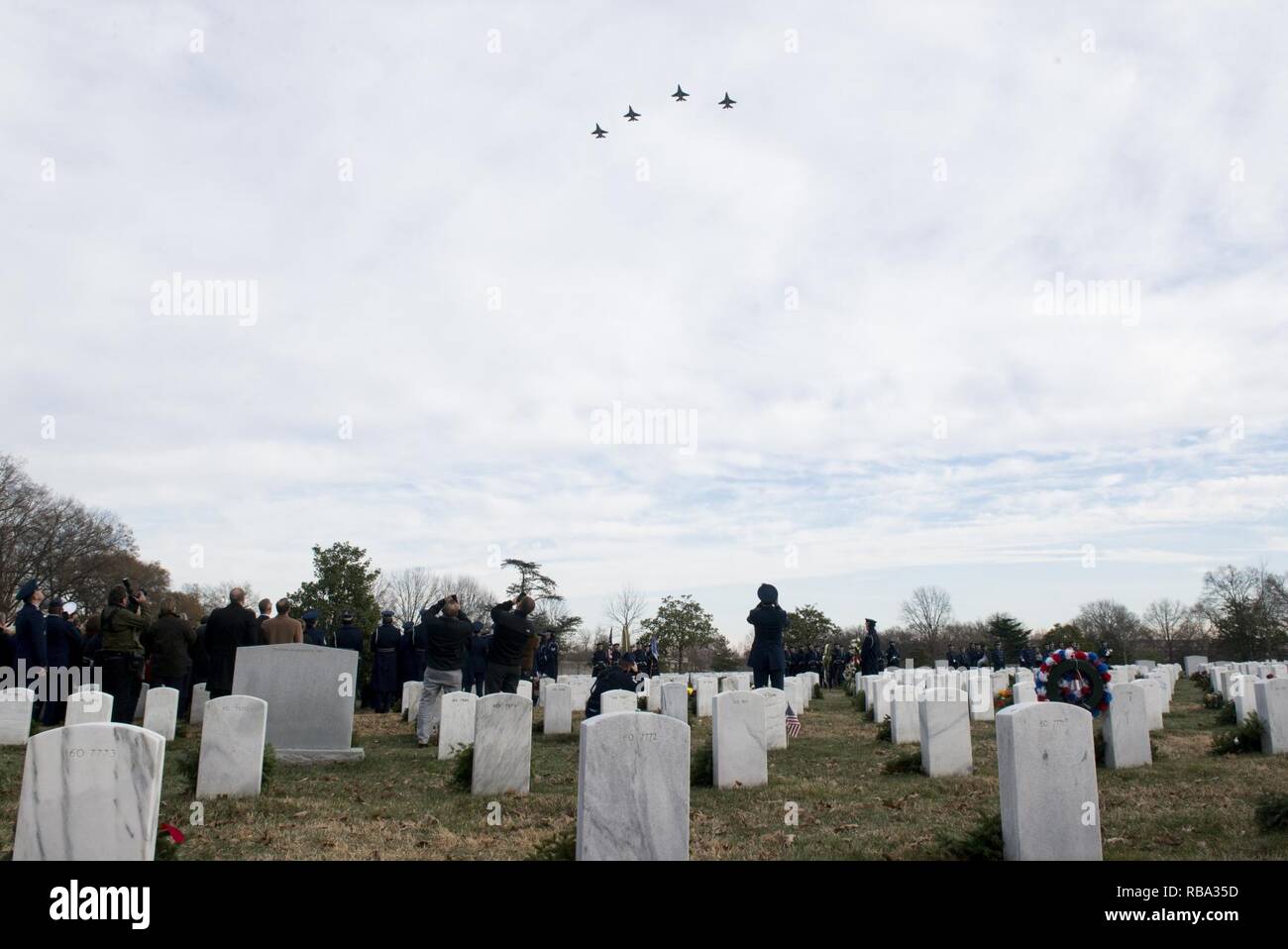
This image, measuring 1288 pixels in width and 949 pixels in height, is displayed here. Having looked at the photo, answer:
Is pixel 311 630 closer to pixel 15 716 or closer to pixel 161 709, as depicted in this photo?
pixel 161 709

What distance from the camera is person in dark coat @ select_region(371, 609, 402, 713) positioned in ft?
58.8

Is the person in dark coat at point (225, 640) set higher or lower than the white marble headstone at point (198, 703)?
higher

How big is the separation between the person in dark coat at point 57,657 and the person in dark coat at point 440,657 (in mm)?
5009

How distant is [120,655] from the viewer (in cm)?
1143

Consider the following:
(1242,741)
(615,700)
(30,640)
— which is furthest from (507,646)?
(1242,741)

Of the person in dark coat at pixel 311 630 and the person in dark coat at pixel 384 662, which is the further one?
the person in dark coat at pixel 384 662

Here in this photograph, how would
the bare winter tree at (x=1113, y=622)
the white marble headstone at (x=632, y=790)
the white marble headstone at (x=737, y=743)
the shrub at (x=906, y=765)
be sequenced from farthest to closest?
the bare winter tree at (x=1113, y=622) → the shrub at (x=906, y=765) → the white marble headstone at (x=737, y=743) → the white marble headstone at (x=632, y=790)

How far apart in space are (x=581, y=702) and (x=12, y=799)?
12.9 metres

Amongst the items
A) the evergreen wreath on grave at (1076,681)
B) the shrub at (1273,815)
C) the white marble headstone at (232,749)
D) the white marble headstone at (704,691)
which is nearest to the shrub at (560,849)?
the white marble headstone at (232,749)

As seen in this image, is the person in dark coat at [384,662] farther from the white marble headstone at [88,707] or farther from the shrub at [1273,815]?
the shrub at [1273,815]

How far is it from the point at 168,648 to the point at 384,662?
510 cm

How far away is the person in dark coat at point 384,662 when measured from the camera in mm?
17922
